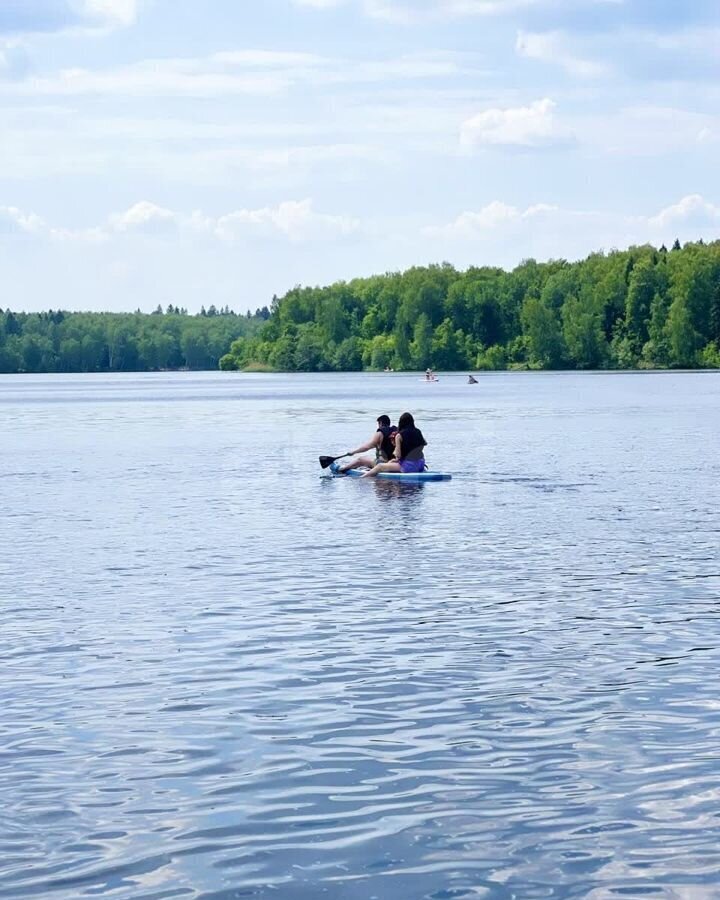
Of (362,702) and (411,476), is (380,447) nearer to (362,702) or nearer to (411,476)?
(411,476)

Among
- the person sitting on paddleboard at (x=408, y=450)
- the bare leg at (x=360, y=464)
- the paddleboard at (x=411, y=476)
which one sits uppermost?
the person sitting on paddleboard at (x=408, y=450)

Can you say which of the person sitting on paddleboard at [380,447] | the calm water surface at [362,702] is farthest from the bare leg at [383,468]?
the calm water surface at [362,702]

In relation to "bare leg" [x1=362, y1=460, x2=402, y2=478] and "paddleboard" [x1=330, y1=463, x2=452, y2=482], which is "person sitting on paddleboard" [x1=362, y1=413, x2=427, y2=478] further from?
"paddleboard" [x1=330, y1=463, x2=452, y2=482]

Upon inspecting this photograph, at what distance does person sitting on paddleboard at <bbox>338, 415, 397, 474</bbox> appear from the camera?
134 ft

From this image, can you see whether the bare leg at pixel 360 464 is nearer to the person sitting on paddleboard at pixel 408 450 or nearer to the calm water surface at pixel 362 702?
the person sitting on paddleboard at pixel 408 450

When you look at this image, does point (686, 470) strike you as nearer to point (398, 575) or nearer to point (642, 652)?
point (398, 575)

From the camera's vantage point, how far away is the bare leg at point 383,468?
Result: 1586 inches

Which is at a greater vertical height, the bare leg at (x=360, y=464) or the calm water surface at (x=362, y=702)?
the bare leg at (x=360, y=464)

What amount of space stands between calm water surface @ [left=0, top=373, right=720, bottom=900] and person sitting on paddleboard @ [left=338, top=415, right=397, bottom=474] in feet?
24.5

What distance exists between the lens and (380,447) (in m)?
41.1

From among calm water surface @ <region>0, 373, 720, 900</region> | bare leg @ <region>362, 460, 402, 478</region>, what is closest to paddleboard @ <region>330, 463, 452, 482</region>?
bare leg @ <region>362, 460, 402, 478</region>

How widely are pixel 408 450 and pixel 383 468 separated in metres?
1.49

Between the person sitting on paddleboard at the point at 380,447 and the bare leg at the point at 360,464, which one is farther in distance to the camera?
the bare leg at the point at 360,464

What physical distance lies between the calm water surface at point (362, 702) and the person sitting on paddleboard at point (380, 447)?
24.5 feet
